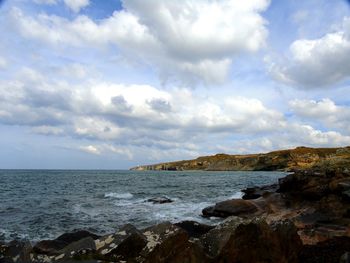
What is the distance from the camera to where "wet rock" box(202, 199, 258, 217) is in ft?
86.7

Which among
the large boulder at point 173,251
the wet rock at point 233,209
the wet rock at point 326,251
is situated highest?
the large boulder at point 173,251

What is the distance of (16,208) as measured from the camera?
3412 cm

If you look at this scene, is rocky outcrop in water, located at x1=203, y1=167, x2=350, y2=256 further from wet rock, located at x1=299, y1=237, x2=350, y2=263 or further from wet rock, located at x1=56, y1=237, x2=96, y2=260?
wet rock, located at x1=56, y1=237, x2=96, y2=260

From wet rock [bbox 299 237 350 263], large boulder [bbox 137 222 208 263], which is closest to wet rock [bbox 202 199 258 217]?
wet rock [bbox 299 237 350 263]

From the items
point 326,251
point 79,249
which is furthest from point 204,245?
point 326,251

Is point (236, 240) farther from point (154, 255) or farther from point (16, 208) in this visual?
point (16, 208)

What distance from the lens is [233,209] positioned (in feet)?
87.1

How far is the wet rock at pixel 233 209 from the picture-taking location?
26.4m

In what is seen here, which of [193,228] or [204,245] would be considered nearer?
[204,245]

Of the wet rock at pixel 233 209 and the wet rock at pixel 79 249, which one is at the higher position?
the wet rock at pixel 79 249

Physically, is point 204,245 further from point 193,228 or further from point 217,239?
point 193,228

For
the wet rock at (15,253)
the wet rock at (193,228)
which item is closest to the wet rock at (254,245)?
the wet rock at (15,253)

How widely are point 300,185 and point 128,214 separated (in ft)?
46.2

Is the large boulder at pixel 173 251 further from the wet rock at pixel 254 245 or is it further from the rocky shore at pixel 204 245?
the wet rock at pixel 254 245
